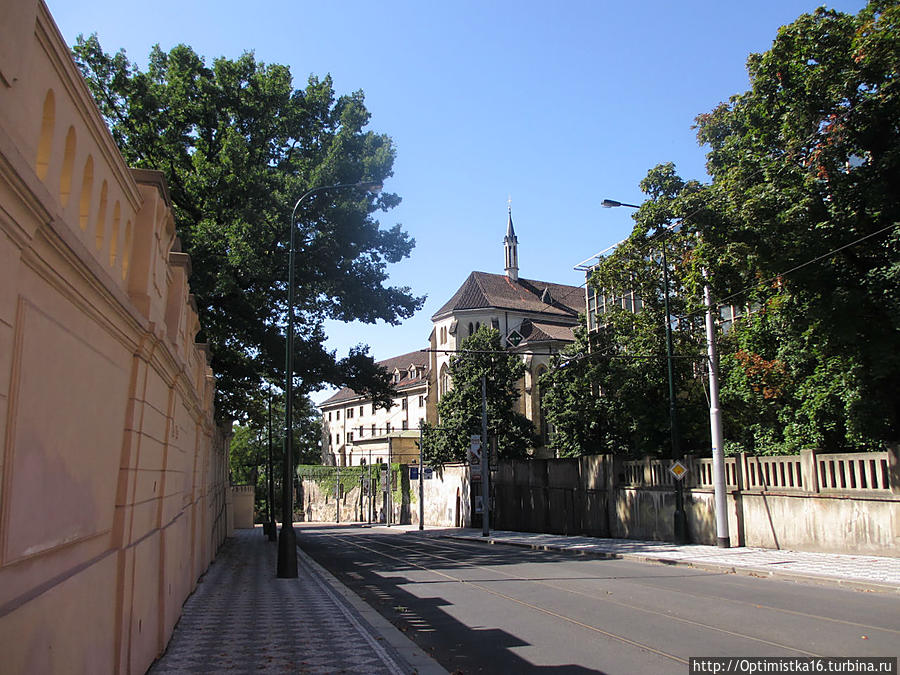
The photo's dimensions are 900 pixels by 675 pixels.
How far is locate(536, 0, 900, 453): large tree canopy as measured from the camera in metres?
17.1

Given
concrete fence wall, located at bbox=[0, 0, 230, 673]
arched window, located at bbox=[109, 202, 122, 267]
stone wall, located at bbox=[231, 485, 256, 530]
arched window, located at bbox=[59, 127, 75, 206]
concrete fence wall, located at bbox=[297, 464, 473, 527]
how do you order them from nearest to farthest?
concrete fence wall, located at bbox=[0, 0, 230, 673]
arched window, located at bbox=[59, 127, 75, 206]
arched window, located at bbox=[109, 202, 122, 267]
concrete fence wall, located at bbox=[297, 464, 473, 527]
stone wall, located at bbox=[231, 485, 256, 530]

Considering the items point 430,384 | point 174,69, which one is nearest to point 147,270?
point 174,69

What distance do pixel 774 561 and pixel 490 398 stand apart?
2910 centimetres

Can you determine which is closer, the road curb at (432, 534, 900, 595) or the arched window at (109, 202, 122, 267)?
the arched window at (109, 202, 122, 267)

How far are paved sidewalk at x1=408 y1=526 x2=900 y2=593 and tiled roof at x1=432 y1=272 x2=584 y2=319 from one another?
5368 cm

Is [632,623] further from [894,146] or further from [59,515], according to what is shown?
[894,146]

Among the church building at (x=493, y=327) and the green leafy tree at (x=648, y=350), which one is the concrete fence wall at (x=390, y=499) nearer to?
the church building at (x=493, y=327)

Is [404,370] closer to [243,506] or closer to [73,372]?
[243,506]

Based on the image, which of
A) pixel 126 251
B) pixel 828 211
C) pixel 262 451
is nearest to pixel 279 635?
pixel 126 251

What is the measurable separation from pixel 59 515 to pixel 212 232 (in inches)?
775

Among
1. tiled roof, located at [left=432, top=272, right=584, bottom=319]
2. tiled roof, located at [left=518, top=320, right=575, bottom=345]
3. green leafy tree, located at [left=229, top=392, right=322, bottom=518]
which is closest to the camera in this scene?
tiled roof, located at [left=518, top=320, right=575, bottom=345]

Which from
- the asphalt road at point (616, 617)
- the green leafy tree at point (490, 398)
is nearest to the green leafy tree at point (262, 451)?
the green leafy tree at point (490, 398)

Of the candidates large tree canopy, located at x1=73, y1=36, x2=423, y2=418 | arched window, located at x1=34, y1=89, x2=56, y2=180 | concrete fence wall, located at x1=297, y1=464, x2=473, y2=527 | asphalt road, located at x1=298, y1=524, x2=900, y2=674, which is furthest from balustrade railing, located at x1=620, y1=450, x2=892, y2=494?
concrete fence wall, located at x1=297, y1=464, x2=473, y2=527

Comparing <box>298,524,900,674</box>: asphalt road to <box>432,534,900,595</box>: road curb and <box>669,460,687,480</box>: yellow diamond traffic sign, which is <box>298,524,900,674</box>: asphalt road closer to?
<box>432,534,900,595</box>: road curb
